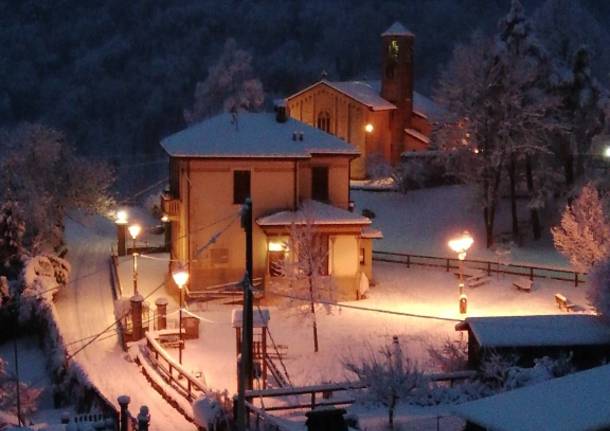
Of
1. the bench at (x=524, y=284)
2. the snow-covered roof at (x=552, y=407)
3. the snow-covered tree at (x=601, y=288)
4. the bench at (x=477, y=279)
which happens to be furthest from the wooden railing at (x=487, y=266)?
the snow-covered roof at (x=552, y=407)

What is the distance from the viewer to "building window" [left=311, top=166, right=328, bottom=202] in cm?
3709

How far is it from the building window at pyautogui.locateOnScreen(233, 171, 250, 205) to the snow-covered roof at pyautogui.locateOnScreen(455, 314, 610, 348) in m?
13.9

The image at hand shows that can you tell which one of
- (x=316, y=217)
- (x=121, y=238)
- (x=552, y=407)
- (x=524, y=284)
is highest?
(x=316, y=217)

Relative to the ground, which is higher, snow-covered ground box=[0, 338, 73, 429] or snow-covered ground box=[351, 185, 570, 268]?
snow-covered ground box=[351, 185, 570, 268]

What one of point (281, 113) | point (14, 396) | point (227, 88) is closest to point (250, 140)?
point (281, 113)

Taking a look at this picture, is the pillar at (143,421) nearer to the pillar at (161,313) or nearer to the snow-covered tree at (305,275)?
the snow-covered tree at (305,275)

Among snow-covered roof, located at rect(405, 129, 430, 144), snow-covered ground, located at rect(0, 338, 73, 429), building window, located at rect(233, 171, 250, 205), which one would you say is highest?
snow-covered roof, located at rect(405, 129, 430, 144)

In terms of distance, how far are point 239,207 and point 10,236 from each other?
1011 centimetres

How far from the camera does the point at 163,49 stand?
4560 inches

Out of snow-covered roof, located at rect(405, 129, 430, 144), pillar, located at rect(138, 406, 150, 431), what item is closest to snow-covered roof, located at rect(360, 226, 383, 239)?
pillar, located at rect(138, 406, 150, 431)

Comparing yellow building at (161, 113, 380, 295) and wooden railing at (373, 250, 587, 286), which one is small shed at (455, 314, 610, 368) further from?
wooden railing at (373, 250, 587, 286)

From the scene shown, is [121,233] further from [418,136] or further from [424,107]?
[424,107]

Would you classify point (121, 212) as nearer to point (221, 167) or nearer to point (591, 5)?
point (221, 167)

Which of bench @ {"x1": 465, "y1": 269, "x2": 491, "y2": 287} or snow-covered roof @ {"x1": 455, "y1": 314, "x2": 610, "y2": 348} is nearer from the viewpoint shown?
snow-covered roof @ {"x1": 455, "y1": 314, "x2": 610, "y2": 348}
